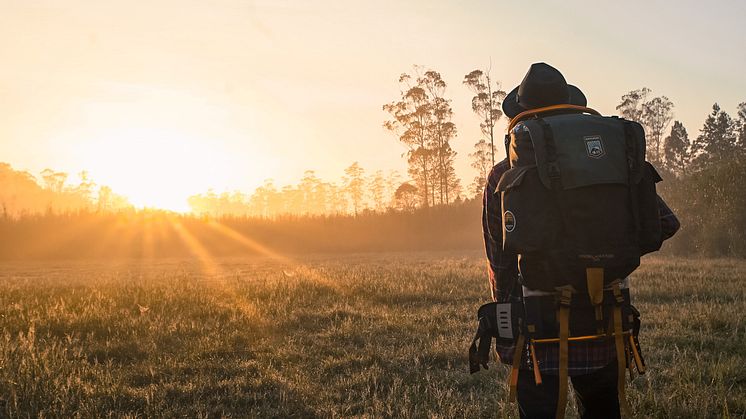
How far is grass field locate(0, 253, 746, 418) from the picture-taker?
4.80m

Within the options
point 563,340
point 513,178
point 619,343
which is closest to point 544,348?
point 563,340

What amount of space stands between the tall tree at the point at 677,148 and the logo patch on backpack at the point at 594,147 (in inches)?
3101

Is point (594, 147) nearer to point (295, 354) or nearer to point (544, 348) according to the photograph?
point (544, 348)

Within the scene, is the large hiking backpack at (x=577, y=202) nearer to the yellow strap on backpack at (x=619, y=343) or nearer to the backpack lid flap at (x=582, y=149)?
the backpack lid flap at (x=582, y=149)

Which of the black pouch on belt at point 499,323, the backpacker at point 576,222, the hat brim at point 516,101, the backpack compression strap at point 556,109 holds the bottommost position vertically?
the black pouch on belt at point 499,323

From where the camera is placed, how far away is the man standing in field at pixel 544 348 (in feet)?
8.09

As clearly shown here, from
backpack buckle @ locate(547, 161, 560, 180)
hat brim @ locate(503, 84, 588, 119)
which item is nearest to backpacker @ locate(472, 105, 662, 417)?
backpack buckle @ locate(547, 161, 560, 180)

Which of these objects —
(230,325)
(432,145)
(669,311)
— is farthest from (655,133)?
(230,325)

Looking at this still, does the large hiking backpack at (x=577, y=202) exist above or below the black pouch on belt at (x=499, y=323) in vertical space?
above

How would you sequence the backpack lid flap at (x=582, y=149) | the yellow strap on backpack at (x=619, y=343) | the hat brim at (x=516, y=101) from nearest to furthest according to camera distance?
the backpack lid flap at (x=582, y=149), the yellow strap on backpack at (x=619, y=343), the hat brim at (x=516, y=101)

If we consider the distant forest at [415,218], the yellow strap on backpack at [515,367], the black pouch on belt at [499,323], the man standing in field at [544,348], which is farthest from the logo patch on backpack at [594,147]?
the distant forest at [415,218]

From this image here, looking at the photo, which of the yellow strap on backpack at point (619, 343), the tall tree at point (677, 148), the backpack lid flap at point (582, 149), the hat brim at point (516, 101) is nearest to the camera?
the backpack lid flap at point (582, 149)

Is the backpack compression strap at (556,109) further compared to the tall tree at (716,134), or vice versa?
the tall tree at (716,134)

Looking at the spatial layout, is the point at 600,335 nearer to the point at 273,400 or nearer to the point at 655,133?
the point at 273,400
